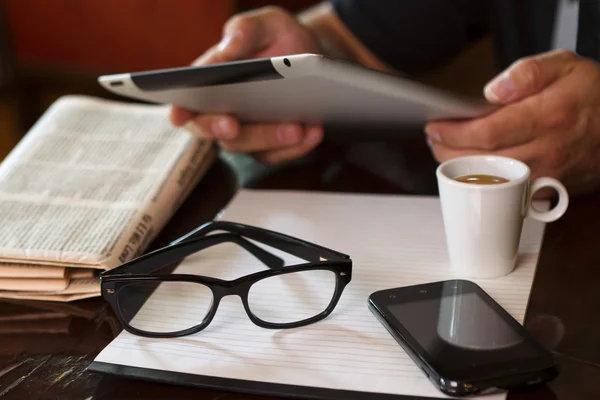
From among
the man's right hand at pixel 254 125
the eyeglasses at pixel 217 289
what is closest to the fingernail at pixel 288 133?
the man's right hand at pixel 254 125

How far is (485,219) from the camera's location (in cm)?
59

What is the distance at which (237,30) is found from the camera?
887 millimetres

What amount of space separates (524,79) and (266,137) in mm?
306

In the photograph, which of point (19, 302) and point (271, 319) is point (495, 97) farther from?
point (19, 302)

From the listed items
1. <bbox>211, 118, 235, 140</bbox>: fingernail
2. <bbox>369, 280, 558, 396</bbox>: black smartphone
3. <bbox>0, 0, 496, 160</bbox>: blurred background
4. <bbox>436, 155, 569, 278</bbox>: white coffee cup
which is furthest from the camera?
<bbox>0, 0, 496, 160</bbox>: blurred background

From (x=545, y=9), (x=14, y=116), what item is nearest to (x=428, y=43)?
(x=545, y=9)

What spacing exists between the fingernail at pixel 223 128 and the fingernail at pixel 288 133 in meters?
0.06

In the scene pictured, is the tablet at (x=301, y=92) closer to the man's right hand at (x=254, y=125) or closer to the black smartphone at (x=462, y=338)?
the man's right hand at (x=254, y=125)

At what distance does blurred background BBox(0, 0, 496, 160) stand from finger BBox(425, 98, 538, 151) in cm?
129

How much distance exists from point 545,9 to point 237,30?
50cm

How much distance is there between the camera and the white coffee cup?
1.90 ft

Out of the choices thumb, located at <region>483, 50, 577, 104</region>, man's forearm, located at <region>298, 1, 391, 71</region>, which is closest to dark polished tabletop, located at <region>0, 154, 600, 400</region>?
thumb, located at <region>483, 50, 577, 104</region>

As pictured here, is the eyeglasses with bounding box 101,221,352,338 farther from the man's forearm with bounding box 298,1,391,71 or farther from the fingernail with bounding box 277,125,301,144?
the man's forearm with bounding box 298,1,391,71

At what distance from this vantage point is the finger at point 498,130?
0.70 meters
